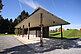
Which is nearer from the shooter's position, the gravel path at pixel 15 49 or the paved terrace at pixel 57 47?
the gravel path at pixel 15 49

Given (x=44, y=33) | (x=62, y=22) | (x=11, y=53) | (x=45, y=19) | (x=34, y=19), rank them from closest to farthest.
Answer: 1. (x=11, y=53)
2. (x=62, y=22)
3. (x=45, y=19)
4. (x=34, y=19)
5. (x=44, y=33)

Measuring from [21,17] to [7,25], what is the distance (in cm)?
1410

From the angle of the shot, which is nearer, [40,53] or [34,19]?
[40,53]

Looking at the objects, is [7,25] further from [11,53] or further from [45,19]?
[11,53]

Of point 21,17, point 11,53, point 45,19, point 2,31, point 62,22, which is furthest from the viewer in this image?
point 21,17

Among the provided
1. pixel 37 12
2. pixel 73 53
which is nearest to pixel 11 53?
pixel 73 53

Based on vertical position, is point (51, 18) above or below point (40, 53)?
above

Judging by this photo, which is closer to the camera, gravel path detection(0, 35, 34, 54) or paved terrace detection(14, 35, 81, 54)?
gravel path detection(0, 35, 34, 54)

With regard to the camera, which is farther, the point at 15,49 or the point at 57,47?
the point at 57,47

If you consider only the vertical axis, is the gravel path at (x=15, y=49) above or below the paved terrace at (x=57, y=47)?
above

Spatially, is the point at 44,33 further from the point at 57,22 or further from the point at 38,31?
the point at 57,22

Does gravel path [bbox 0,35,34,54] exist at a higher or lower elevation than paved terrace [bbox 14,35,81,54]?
higher

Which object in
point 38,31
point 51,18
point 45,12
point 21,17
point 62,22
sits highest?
point 21,17

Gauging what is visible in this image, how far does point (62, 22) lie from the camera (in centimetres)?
1173
